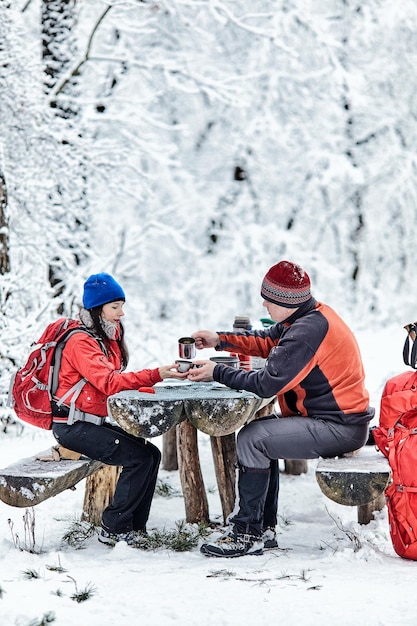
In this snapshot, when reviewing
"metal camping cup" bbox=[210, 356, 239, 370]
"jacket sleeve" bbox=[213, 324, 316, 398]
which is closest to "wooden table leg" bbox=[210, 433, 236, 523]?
"metal camping cup" bbox=[210, 356, 239, 370]

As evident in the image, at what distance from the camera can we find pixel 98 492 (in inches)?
192

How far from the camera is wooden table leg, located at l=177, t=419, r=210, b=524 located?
4738 mm

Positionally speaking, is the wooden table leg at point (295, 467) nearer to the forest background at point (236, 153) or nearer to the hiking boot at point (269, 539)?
the hiking boot at point (269, 539)

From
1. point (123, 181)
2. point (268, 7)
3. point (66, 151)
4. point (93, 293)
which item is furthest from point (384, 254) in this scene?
point (93, 293)

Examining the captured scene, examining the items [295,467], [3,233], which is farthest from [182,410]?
[3,233]

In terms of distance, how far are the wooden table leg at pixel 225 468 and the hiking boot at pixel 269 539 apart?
1.55 ft

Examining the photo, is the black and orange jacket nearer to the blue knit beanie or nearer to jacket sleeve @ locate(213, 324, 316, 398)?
jacket sleeve @ locate(213, 324, 316, 398)

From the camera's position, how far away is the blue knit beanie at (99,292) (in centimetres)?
450

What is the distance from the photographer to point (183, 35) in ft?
39.7

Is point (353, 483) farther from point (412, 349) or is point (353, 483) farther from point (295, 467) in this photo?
point (295, 467)

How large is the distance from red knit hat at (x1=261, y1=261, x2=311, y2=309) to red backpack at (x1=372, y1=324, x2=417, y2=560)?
588 millimetres

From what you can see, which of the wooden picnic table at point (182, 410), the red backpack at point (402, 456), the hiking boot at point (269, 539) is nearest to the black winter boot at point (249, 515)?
the hiking boot at point (269, 539)

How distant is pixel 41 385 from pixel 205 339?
3.61 ft

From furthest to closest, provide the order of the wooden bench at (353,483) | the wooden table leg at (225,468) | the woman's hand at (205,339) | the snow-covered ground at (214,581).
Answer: the woman's hand at (205,339) < the wooden table leg at (225,468) < the wooden bench at (353,483) < the snow-covered ground at (214,581)
